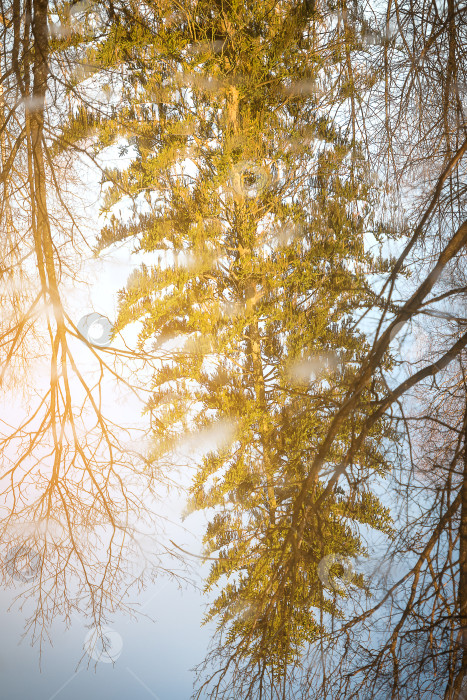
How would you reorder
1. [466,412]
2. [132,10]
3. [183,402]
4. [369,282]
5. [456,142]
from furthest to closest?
[183,402], [132,10], [369,282], [456,142], [466,412]

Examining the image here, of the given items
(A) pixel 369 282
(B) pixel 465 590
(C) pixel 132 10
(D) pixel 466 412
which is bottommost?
(B) pixel 465 590

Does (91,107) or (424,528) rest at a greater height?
(91,107)

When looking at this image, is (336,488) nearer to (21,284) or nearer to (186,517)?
(186,517)

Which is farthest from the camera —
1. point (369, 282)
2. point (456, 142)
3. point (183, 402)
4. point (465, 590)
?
point (183, 402)

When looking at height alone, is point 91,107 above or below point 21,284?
above

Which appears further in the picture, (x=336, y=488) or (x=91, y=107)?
(x=91, y=107)

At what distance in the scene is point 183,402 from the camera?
186 centimetres

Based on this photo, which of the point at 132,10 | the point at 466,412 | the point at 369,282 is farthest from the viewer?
the point at 132,10

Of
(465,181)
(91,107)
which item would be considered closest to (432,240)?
(465,181)

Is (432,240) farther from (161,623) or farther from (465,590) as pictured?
(161,623)

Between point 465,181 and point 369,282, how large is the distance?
37 centimetres

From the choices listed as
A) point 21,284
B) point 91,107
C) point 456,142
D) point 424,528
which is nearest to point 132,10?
point 91,107

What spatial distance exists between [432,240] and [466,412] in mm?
480

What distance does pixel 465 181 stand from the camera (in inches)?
53.7
